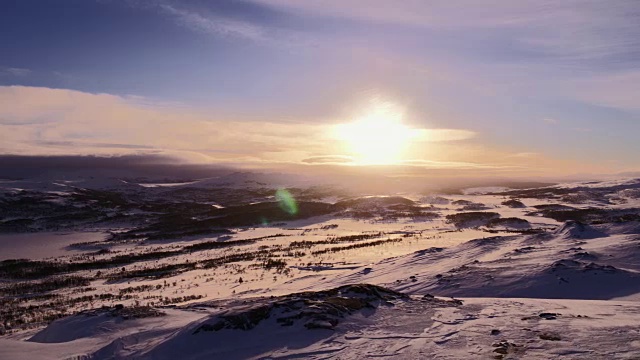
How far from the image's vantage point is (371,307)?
1129cm

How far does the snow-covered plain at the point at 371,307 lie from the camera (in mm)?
8633

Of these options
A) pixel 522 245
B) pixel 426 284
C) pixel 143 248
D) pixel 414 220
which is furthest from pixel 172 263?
pixel 414 220

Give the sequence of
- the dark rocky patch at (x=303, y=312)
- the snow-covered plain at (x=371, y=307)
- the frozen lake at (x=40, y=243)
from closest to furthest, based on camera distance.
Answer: the snow-covered plain at (x=371, y=307)
the dark rocky patch at (x=303, y=312)
the frozen lake at (x=40, y=243)

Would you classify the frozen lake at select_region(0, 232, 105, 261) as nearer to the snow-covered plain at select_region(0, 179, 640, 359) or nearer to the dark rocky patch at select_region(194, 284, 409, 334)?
the snow-covered plain at select_region(0, 179, 640, 359)

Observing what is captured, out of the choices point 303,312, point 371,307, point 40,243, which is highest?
point 303,312

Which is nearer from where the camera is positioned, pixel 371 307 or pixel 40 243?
pixel 371 307

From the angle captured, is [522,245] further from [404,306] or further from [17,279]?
[17,279]

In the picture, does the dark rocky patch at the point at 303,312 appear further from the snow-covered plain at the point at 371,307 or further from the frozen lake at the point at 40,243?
the frozen lake at the point at 40,243

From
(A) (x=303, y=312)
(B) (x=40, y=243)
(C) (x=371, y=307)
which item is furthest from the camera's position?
(B) (x=40, y=243)

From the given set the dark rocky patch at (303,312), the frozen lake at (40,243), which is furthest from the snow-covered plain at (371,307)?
the frozen lake at (40,243)

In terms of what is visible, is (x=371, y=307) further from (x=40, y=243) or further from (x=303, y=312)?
(x=40, y=243)

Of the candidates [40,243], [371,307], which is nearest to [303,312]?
[371,307]

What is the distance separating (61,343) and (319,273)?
49.6ft

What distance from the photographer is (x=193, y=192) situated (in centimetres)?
17188
